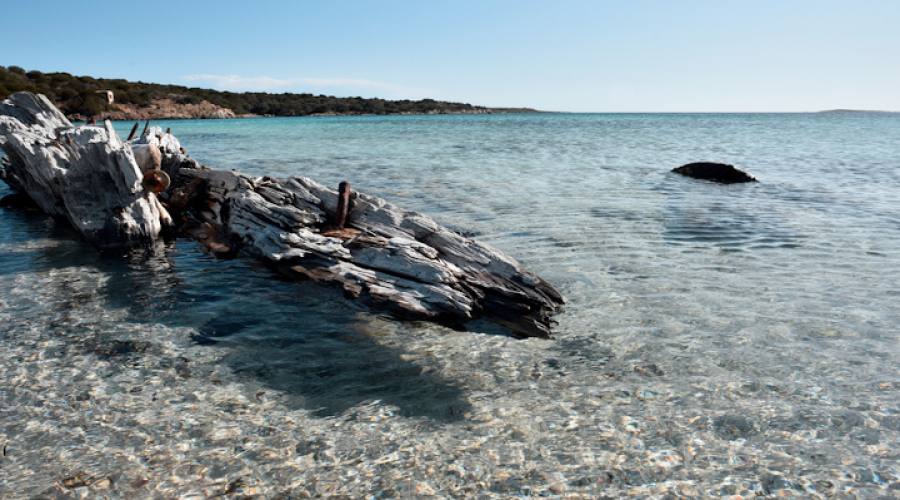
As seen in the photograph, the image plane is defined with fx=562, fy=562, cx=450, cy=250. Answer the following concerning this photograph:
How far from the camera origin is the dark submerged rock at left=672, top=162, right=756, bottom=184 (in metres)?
25.5

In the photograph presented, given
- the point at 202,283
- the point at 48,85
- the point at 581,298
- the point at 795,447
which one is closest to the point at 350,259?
the point at 202,283

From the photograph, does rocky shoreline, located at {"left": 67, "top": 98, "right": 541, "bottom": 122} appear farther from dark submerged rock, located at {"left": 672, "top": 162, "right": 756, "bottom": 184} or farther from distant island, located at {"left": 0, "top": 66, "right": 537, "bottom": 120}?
dark submerged rock, located at {"left": 672, "top": 162, "right": 756, "bottom": 184}

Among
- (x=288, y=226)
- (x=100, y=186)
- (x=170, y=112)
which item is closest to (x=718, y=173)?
(x=288, y=226)

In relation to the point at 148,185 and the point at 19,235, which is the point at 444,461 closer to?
the point at 148,185

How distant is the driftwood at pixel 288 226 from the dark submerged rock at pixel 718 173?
65.0ft

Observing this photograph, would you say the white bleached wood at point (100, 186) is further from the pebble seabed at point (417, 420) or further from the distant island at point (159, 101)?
the distant island at point (159, 101)

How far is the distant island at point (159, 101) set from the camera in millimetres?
74875

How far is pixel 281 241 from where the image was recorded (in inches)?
400

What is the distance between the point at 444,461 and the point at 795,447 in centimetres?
361

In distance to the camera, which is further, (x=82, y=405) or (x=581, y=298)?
(x=581, y=298)

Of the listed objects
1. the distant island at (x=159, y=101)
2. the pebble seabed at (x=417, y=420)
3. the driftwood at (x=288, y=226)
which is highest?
the distant island at (x=159, y=101)

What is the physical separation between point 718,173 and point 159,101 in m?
107

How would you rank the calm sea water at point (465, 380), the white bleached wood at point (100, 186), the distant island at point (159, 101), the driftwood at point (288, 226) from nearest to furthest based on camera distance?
the calm sea water at point (465, 380) < the driftwood at point (288, 226) < the white bleached wood at point (100, 186) < the distant island at point (159, 101)

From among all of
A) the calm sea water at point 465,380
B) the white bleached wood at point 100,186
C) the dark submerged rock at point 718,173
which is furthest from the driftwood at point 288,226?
the dark submerged rock at point 718,173
